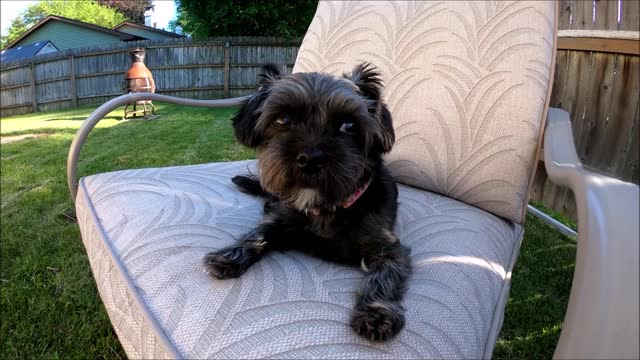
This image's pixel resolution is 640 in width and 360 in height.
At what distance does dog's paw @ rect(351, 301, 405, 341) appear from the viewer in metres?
1.17

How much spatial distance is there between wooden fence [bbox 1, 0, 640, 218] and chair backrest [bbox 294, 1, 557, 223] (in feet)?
3.54

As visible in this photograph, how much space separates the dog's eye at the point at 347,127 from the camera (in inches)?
71.3

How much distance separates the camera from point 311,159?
1604mm

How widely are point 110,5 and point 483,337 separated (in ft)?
11.0

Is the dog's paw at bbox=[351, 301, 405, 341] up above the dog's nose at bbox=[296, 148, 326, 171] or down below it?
below

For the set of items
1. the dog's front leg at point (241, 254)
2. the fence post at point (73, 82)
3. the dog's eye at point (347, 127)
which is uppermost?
the fence post at point (73, 82)

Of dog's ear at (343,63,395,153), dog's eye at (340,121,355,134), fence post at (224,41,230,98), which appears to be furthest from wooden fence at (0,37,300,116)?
dog's eye at (340,121,355,134)

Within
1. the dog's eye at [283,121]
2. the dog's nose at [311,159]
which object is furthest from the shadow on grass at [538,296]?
the dog's eye at [283,121]

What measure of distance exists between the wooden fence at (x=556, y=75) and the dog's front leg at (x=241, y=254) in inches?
62.6

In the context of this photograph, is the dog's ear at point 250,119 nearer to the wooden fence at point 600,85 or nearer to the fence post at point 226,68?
the wooden fence at point 600,85

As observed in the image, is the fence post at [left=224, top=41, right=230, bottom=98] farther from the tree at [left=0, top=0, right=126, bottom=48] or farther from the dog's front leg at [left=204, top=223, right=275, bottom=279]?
the dog's front leg at [left=204, top=223, right=275, bottom=279]

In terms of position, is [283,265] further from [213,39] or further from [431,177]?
[213,39]

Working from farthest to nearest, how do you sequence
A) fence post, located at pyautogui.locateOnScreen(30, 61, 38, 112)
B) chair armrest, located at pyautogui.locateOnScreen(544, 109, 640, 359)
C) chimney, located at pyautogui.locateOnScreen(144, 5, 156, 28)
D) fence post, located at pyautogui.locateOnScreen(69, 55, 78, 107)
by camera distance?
fence post, located at pyautogui.locateOnScreen(69, 55, 78, 107) < fence post, located at pyautogui.locateOnScreen(30, 61, 38, 112) < chimney, located at pyautogui.locateOnScreen(144, 5, 156, 28) < chair armrest, located at pyautogui.locateOnScreen(544, 109, 640, 359)

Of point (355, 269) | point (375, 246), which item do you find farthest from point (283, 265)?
point (375, 246)
